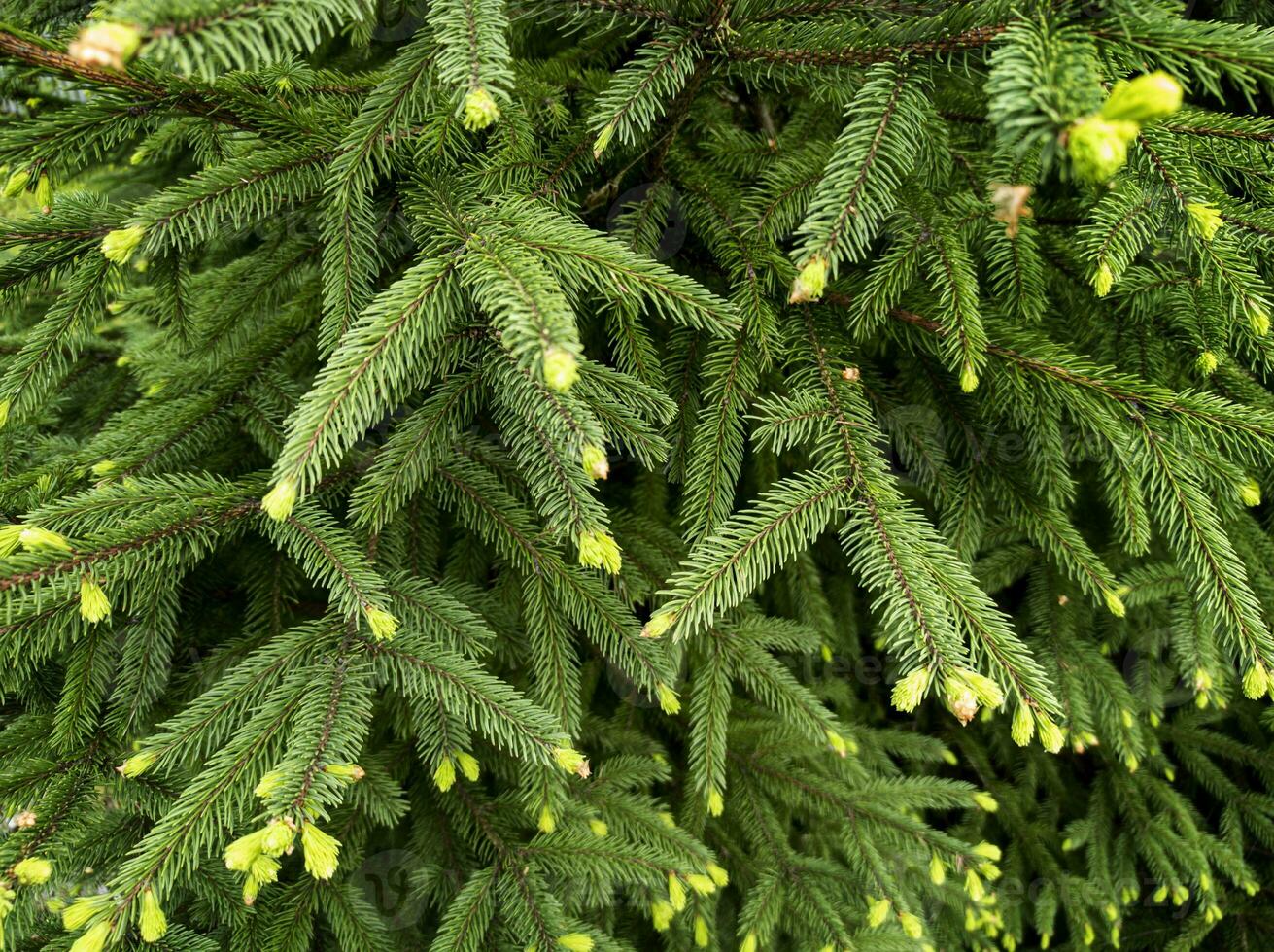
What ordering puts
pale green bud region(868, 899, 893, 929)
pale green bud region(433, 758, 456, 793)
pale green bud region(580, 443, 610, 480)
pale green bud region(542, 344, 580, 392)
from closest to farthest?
pale green bud region(542, 344, 580, 392) → pale green bud region(580, 443, 610, 480) → pale green bud region(433, 758, 456, 793) → pale green bud region(868, 899, 893, 929)

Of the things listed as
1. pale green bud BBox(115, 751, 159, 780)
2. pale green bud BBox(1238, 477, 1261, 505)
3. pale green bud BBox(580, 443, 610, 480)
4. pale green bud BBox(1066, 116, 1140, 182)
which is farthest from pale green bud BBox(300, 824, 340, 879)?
pale green bud BBox(1238, 477, 1261, 505)

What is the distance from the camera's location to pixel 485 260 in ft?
4.14

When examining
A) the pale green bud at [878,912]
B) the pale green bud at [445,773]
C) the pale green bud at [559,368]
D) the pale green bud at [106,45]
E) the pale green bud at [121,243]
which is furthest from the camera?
the pale green bud at [878,912]

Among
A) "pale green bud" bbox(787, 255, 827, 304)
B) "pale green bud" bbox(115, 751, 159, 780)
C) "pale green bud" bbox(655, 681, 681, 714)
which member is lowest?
"pale green bud" bbox(655, 681, 681, 714)

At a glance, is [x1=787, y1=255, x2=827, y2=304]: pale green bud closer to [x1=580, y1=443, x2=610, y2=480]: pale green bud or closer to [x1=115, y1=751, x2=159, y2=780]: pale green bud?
[x1=580, y1=443, x2=610, y2=480]: pale green bud

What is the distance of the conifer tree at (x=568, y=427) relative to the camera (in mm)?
1253

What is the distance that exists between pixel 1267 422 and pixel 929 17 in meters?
1.08

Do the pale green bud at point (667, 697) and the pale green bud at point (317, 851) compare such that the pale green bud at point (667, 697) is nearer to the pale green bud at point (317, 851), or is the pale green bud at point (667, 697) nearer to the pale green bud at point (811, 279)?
the pale green bud at point (317, 851)

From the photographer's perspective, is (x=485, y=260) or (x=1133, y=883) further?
(x=1133, y=883)

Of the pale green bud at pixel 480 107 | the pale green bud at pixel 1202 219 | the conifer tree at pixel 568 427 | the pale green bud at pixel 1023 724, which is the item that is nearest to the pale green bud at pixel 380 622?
the conifer tree at pixel 568 427

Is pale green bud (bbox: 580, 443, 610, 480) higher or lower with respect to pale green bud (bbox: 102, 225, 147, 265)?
lower

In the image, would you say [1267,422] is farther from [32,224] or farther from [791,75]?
[32,224]

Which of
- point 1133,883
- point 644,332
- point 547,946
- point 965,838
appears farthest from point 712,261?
point 1133,883

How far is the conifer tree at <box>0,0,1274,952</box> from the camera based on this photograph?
1.25 metres
